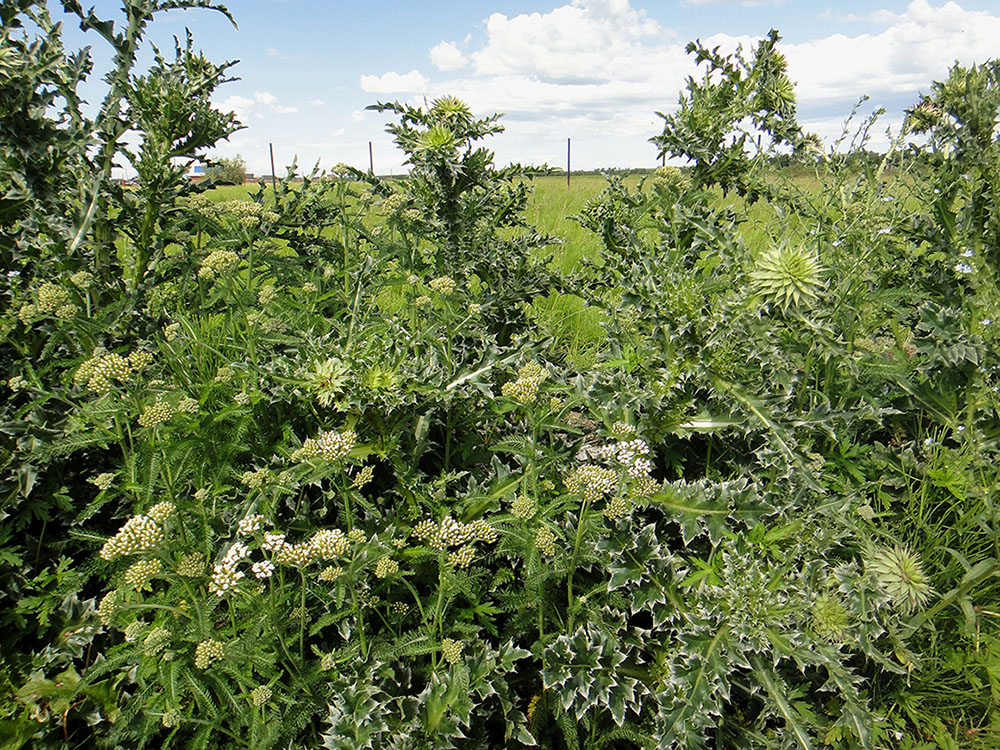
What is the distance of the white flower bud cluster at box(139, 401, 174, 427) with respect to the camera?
78.9 inches

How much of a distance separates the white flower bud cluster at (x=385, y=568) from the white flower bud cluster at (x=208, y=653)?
44cm

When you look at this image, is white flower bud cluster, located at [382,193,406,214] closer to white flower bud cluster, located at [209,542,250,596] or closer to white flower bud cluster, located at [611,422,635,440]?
white flower bud cluster, located at [611,422,635,440]

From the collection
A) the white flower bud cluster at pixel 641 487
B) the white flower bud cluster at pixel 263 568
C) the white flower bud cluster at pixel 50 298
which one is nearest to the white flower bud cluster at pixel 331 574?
the white flower bud cluster at pixel 263 568

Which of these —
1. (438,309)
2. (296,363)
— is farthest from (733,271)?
(296,363)

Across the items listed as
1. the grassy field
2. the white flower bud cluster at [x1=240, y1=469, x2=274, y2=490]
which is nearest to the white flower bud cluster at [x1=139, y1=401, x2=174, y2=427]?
the white flower bud cluster at [x1=240, y1=469, x2=274, y2=490]

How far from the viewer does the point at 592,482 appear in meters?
1.84

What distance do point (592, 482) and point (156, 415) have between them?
4.55 feet

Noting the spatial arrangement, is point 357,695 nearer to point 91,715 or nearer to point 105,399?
point 91,715

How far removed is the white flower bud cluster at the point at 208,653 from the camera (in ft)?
5.38

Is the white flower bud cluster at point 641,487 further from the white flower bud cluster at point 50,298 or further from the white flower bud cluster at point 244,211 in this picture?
the white flower bud cluster at point 50,298

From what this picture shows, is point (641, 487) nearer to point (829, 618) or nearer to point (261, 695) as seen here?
point (829, 618)

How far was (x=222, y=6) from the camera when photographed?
9.66 ft

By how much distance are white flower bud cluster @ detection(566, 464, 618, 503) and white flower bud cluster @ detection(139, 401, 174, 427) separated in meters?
1.30

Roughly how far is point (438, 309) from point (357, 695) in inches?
66.4
